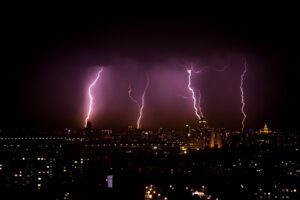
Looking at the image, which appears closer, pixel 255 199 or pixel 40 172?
pixel 255 199

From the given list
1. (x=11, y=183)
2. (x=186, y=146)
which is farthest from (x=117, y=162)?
(x=186, y=146)

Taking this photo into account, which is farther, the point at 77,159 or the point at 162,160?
the point at 162,160

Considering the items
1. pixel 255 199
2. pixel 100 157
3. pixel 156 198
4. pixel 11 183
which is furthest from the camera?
pixel 100 157

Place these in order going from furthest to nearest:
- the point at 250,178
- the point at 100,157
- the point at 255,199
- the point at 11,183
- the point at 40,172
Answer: the point at 100,157
the point at 40,172
the point at 250,178
the point at 11,183
the point at 255,199

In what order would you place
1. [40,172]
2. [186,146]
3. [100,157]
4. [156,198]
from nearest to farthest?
1. [156,198]
2. [40,172]
3. [100,157]
4. [186,146]

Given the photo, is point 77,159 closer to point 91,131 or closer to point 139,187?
point 139,187

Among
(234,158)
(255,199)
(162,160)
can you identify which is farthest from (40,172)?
(234,158)

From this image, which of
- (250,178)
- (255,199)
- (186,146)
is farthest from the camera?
(186,146)

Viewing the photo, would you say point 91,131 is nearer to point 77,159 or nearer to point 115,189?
point 77,159
